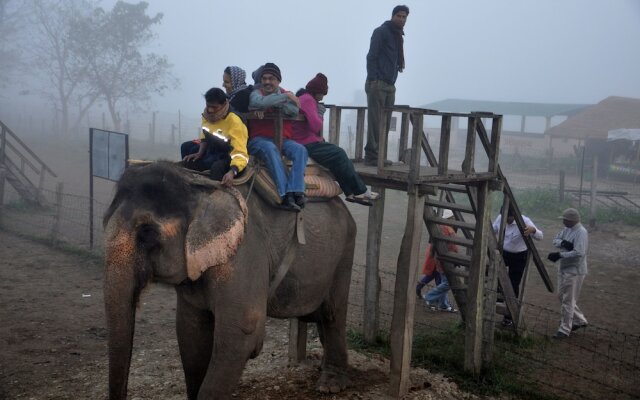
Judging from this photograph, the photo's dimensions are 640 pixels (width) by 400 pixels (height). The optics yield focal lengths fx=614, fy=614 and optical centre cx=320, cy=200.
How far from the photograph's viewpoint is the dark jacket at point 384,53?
7.24m

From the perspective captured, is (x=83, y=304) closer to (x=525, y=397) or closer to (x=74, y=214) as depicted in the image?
(x=525, y=397)

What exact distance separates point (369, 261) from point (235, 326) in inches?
144

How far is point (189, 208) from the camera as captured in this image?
4.35 m

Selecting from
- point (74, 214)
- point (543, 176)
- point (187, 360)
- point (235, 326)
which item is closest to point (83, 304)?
point (187, 360)

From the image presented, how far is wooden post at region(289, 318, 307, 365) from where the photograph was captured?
288 inches

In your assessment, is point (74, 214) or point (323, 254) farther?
point (74, 214)

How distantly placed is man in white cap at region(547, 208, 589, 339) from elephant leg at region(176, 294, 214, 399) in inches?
223

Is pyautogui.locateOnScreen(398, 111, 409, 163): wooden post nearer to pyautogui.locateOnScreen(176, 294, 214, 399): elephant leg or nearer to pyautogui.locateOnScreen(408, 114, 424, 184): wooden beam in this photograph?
pyautogui.locateOnScreen(408, 114, 424, 184): wooden beam

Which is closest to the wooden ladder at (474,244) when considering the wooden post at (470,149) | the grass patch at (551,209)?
the wooden post at (470,149)

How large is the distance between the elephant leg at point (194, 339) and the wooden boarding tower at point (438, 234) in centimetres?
209

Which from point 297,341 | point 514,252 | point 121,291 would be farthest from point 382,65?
point 121,291

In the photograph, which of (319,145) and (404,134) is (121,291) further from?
(404,134)

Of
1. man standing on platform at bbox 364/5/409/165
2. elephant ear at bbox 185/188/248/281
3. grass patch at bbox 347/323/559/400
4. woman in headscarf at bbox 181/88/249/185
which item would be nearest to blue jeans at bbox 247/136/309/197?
woman in headscarf at bbox 181/88/249/185

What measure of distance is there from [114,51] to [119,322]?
3908 cm
